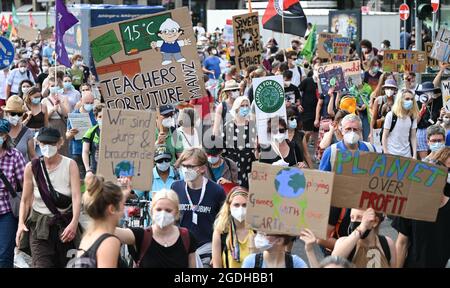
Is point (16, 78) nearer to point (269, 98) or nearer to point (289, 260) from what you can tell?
point (269, 98)

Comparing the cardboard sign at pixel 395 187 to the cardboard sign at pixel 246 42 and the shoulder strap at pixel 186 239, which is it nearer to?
the shoulder strap at pixel 186 239

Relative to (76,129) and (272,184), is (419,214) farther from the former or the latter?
(76,129)

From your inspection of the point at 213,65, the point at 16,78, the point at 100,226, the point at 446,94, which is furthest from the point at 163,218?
the point at 213,65

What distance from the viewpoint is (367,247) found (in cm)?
683

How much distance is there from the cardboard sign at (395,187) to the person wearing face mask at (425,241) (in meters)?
0.33

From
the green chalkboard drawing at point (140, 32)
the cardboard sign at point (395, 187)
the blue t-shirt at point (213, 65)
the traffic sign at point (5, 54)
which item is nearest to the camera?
the cardboard sign at point (395, 187)

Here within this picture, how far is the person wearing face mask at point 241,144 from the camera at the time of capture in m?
11.7

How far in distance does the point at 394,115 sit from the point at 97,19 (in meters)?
15.8

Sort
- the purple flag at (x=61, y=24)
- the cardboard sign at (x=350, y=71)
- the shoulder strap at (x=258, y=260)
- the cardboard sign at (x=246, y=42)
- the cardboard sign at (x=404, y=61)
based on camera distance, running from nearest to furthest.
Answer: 1. the shoulder strap at (x=258, y=260)
2. the purple flag at (x=61, y=24)
3. the cardboard sign at (x=350, y=71)
4. the cardboard sign at (x=246, y=42)
5. the cardboard sign at (x=404, y=61)

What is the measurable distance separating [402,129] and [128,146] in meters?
5.08

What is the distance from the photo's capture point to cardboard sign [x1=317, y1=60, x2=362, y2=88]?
58.3 ft

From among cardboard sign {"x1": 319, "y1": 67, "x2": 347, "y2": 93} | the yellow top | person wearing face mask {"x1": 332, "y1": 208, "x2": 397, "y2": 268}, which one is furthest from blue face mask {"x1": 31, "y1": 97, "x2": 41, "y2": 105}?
person wearing face mask {"x1": 332, "y1": 208, "x2": 397, "y2": 268}

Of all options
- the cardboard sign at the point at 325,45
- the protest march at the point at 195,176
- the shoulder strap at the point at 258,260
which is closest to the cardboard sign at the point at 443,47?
the protest march at the point at 195,176
